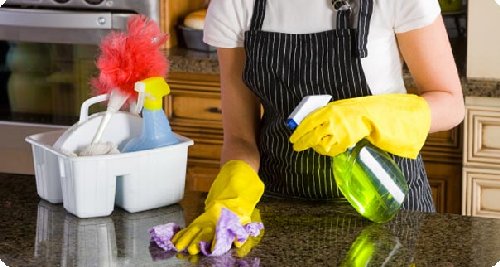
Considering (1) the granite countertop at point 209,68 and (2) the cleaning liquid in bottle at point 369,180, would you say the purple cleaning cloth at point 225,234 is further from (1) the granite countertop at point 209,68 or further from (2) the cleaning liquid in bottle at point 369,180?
(1) the granite countertop at point 209,68

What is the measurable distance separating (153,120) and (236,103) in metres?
0.29

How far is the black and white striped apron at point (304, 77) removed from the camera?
1.82 m

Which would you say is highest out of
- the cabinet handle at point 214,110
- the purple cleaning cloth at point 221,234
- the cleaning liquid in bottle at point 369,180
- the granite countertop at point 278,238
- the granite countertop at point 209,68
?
the cleaning liquid in bottle at point 369,180

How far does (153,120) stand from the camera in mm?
1655

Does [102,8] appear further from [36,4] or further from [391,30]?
[391,30]

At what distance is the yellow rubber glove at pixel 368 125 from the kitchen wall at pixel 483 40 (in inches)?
44.2

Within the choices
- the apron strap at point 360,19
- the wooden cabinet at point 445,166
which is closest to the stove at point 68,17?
the wooden cabinet at point 445,166

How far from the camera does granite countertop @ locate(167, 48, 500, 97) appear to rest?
272 centimetres

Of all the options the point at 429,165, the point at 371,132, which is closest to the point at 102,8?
the point at 429,165

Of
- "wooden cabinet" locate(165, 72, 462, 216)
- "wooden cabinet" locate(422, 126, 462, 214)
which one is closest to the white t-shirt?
"wooden cabinet" locate(422, 126, 462, 214)

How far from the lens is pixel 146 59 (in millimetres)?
1632

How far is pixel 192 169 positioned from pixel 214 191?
143 centimetres

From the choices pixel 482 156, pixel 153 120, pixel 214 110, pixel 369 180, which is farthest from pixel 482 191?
pixel 153 120

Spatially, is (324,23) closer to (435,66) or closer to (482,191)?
(435,66)
